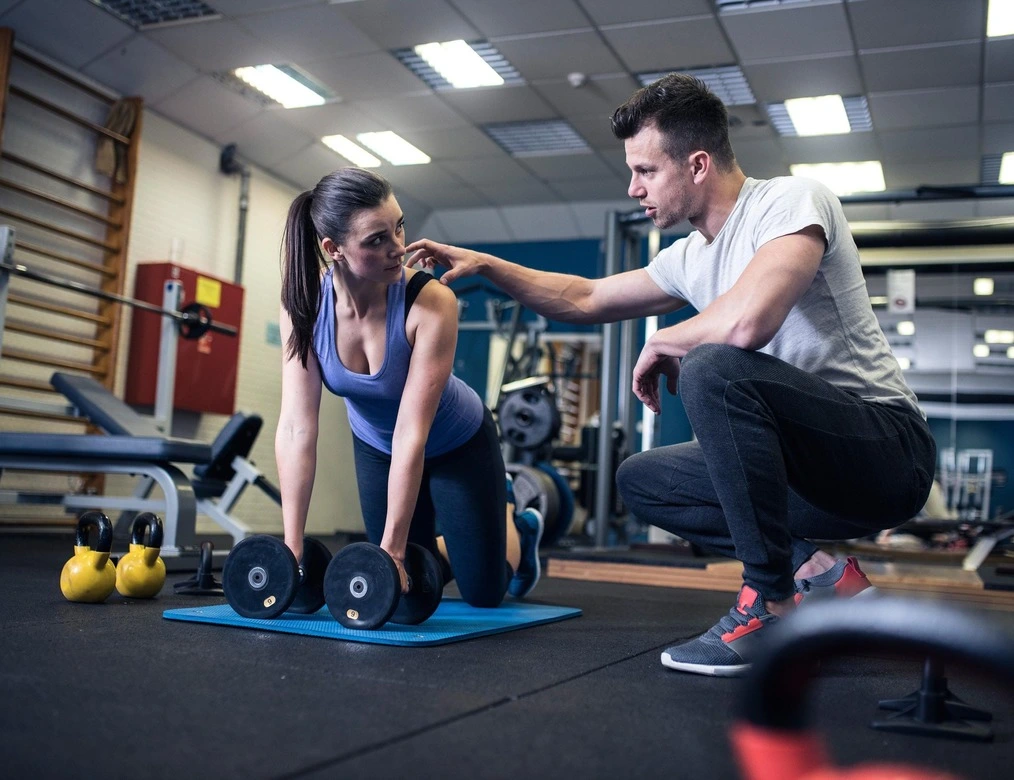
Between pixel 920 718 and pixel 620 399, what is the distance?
4358 millimetres

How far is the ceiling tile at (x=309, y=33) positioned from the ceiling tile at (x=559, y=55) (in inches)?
32.6

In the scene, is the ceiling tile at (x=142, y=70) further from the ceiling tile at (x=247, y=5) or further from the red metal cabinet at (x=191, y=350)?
the red metal cabinet at (x=191, y=350)

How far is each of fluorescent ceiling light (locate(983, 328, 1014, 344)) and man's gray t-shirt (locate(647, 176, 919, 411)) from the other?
18.8 ft

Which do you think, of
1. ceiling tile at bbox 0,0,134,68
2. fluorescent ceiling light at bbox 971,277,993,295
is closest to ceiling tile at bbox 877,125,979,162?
fluorescent ceiling light at bbox 971,277,993,295

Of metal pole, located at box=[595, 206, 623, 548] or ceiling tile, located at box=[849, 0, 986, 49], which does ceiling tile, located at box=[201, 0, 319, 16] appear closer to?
metal pole, located at box=[595, 206, 623, 548]

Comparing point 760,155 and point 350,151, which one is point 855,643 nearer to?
point 760,155

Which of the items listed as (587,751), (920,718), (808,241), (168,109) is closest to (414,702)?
(587,751)

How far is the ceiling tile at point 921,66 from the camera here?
5.01 m

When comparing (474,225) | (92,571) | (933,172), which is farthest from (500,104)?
(92,571)

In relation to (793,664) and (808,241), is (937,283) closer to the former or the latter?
(808,241)

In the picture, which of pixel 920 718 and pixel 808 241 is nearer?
pixel 920 718

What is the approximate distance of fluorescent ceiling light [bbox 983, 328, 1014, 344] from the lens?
6.81 metres

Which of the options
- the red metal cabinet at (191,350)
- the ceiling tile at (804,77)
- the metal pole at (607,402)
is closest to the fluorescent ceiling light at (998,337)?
the ceiling tile at (804,77)

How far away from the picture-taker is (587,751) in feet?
3.45
